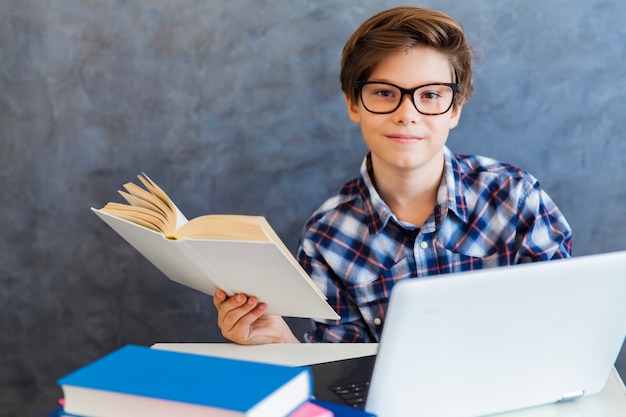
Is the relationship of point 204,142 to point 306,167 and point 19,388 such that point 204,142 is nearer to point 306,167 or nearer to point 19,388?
point 306,167

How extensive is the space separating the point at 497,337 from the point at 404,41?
0.77 meters

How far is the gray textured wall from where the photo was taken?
1.76m

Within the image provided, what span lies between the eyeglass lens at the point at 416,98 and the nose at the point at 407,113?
0.01m

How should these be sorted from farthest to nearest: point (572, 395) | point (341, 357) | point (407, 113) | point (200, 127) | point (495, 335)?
point (200, 127) < point (407, 113) < point (341, 357) < point (572, 395) < point (495, 335)

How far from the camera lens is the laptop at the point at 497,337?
835 mm

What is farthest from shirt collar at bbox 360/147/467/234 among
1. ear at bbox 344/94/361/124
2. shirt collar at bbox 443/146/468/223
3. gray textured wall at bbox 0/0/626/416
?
gray textured wall at bbox 0/0/626/416

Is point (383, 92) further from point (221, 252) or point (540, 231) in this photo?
point (221, 252)

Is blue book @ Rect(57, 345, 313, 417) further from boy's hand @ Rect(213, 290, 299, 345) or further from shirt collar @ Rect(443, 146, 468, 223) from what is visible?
shirt collar @ Rect(443, 146, 468, 223)

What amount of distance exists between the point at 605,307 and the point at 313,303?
1.38 feet

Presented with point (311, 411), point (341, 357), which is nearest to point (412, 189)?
point (341, 357)

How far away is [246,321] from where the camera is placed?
1.27 m

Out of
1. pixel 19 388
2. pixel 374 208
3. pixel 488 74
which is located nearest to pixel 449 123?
pixel 374 208

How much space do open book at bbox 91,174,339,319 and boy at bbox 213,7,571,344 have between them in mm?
354

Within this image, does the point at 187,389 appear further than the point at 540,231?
No
